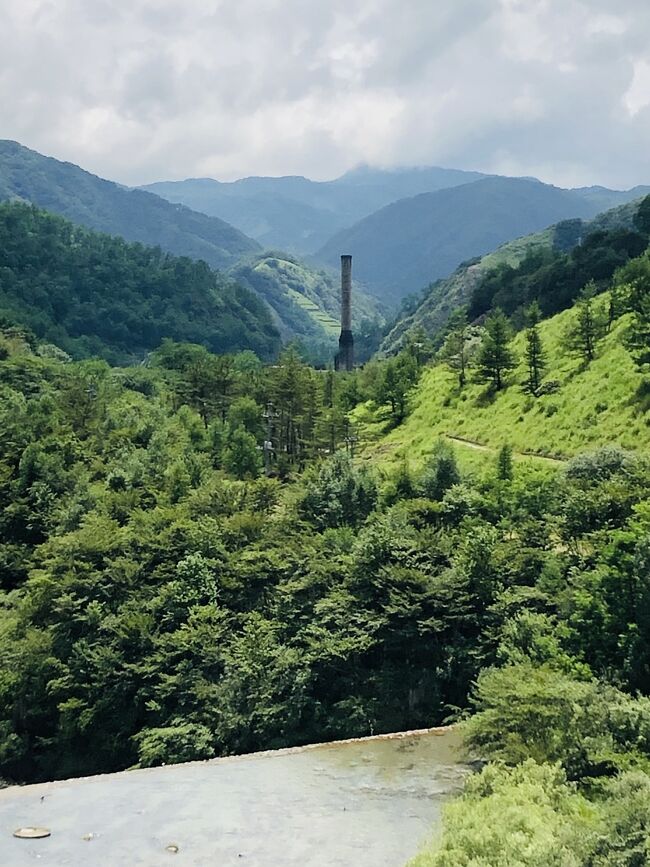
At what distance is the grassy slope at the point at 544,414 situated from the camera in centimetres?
4172

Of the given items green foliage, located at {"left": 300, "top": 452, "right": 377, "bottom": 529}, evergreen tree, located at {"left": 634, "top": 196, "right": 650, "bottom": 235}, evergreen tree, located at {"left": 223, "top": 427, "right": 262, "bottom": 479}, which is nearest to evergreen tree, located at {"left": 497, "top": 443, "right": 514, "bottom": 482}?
green foliage, located at {"left": 300, "top": 452, "right": 377, "bottom": 529}

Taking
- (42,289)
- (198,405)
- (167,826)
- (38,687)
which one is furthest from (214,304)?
(167,826)

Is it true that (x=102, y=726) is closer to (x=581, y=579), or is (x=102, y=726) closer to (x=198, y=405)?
(x=581, y=579)

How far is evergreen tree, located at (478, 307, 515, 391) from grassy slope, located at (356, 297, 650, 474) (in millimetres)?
993

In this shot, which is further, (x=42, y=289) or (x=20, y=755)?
(x=42, y=289)

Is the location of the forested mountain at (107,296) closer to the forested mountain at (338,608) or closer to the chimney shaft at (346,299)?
the chimney shaft at (346,299)

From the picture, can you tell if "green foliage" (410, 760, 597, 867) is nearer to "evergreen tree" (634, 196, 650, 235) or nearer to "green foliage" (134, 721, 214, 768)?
"green foliage" (134, 721, 214, 768)

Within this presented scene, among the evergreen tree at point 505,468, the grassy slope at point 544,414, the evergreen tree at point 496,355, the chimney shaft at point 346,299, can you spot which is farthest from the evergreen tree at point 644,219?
the evergreen tree at point 505,468

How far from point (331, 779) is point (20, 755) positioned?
46.3 feet

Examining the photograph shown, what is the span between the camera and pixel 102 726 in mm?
28250

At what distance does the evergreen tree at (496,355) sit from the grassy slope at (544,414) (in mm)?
993

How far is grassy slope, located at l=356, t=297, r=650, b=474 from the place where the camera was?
137 feet

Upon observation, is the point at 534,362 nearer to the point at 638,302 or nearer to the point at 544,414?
the point at 544,414

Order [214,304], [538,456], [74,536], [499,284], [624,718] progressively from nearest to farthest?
[624,718], [74,536], [538,456], [499,284], [214,304]
